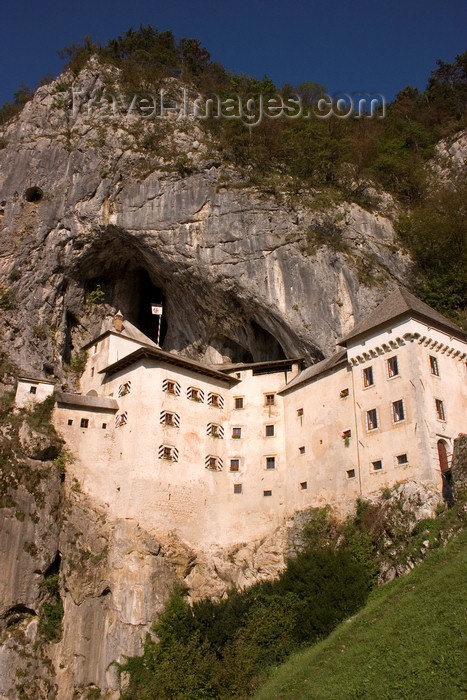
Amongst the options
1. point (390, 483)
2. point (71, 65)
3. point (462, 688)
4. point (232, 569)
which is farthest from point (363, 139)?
point (462, 688)

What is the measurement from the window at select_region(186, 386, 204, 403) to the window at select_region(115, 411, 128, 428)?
419cm

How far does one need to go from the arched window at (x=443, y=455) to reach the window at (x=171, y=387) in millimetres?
16577

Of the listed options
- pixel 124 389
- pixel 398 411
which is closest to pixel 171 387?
pixel 124 389

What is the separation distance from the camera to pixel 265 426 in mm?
40500

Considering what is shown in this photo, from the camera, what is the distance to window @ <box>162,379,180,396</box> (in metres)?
39.9

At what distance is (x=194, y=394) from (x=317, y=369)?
8188 millimetres

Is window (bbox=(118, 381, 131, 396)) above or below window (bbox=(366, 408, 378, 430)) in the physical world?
above

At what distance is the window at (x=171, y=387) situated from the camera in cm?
3990

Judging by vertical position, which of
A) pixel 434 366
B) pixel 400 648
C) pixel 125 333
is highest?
pixel 125 333

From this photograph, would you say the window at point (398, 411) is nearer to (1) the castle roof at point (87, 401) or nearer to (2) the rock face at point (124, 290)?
(2) the rock face at point (124, 290)

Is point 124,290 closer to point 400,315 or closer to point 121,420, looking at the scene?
point 121,420

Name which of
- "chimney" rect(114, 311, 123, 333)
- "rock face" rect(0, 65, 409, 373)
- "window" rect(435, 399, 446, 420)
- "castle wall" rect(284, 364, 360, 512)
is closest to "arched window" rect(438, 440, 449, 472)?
"window" rect(435, 399, 446, 420)

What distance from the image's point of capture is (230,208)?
46375 millimetres

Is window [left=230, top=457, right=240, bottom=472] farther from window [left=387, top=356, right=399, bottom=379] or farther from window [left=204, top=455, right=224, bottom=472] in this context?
window [left=387, top=356, right=399, bottom=379]
